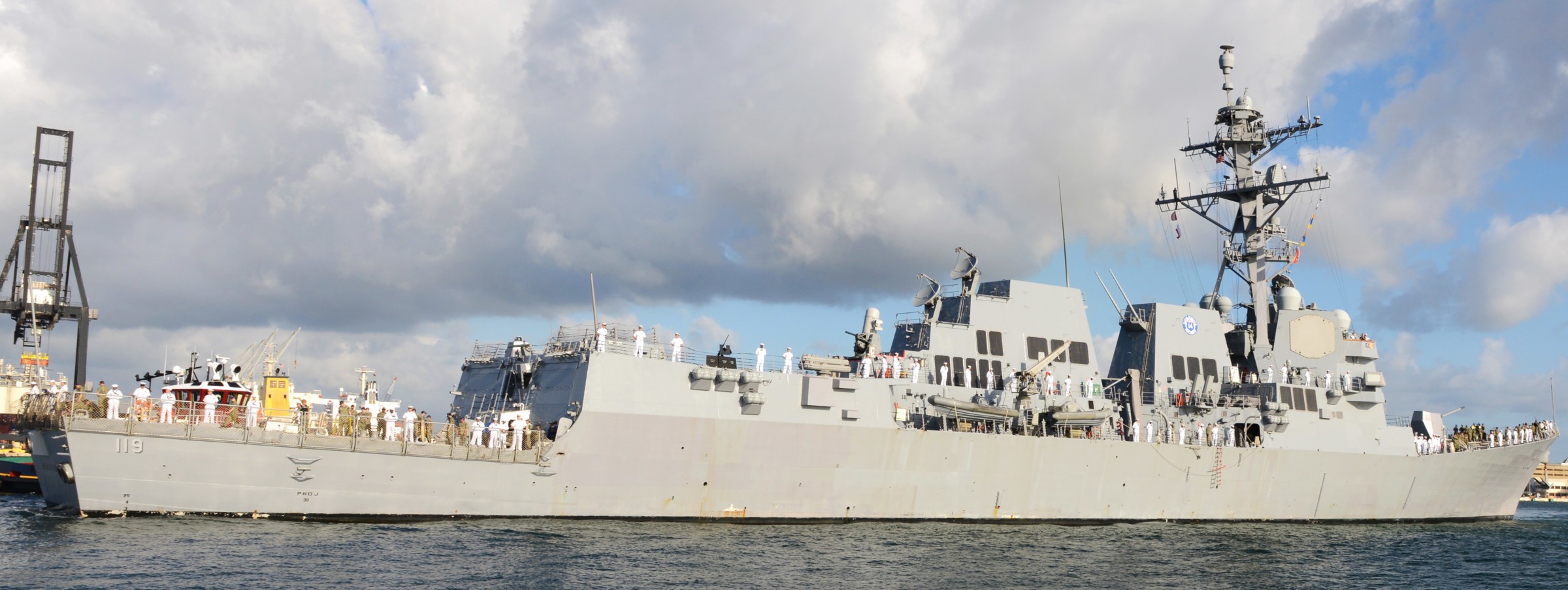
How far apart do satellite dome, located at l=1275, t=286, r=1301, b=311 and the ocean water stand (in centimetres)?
795

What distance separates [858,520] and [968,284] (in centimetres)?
708

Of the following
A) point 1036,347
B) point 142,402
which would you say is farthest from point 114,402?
point 1036,347

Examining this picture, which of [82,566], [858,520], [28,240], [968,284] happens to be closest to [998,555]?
[858,520]

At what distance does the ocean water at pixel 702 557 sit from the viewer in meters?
16.9

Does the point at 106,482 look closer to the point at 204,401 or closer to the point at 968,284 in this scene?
the point at 204,401

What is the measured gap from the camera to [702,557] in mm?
Result: 19719

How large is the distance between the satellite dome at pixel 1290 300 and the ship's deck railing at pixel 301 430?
2257 cm

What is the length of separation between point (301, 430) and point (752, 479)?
9.06m

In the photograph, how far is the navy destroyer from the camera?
69.9 ft

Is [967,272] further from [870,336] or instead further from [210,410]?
[210,410]

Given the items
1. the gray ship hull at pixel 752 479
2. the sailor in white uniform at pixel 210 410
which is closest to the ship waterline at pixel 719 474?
the gray ship hull at pixel 752 479

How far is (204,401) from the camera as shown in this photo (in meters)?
21.8

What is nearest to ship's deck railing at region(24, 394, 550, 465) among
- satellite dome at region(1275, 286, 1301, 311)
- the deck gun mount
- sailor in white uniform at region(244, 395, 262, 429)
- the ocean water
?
sailor in white uniform at region(244, 395, 262, 429)

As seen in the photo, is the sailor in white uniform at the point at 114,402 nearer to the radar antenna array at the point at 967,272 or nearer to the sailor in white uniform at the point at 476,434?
the sailor in white uniform at the point at 476,434
